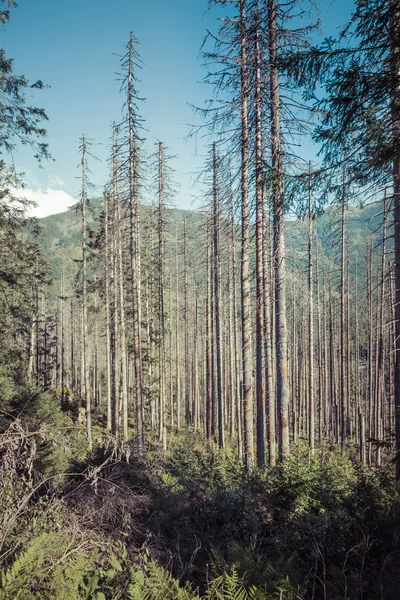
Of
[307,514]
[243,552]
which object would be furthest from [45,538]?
[307,514]

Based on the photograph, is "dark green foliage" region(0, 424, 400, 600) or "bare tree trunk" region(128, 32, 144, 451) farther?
"bare tree trunk" region(128, 32, 144, 451)

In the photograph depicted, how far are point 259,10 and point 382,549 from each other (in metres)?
12.1

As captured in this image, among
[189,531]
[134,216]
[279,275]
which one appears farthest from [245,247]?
[189,531]

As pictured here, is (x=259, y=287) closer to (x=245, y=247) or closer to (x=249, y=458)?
(x=245, y=247)

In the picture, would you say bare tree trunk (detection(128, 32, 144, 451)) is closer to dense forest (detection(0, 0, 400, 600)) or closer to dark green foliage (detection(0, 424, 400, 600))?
dense forest (detection(0, 0, 400, 600))

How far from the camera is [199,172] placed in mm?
9742

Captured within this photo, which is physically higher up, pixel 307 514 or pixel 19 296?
pixel 19 296

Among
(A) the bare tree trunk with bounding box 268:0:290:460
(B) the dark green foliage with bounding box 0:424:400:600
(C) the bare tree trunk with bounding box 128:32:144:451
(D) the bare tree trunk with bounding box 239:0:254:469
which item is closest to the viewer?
(B) the dark green foliage with bounding box 0:424:400:600

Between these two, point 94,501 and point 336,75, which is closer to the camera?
point 336,75

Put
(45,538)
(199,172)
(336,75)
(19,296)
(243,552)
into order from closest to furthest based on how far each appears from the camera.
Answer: (45,538)
(243,552)
(336,75)
(199,172)
(19,296)

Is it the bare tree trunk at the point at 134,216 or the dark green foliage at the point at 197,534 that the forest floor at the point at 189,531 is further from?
the bare tree trunk at the point at 134,216

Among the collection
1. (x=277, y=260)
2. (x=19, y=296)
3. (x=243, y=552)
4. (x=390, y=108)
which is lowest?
(x=243, y=552)

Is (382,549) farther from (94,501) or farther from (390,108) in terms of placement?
(390,108)

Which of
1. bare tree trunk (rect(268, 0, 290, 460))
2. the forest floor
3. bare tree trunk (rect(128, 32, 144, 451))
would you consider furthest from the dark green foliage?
bare tree trunk (rect(128, 32, 144, 451))
